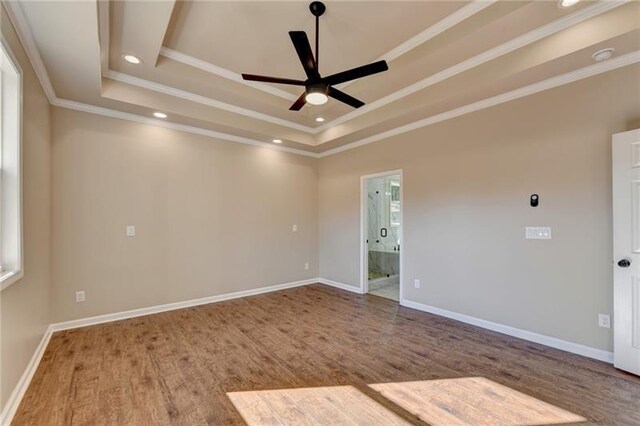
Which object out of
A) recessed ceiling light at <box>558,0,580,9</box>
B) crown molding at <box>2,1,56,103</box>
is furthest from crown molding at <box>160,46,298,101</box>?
recessed ceiling light at <box>558,0,580,9</box>

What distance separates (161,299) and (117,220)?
1.28 m

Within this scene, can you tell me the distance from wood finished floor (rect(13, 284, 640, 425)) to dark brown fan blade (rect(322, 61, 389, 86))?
2.58 m

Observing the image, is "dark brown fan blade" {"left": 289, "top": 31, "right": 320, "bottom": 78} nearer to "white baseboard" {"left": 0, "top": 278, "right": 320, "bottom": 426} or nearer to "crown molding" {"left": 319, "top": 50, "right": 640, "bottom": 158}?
"crown molding" {"left": 319, "top": 50, "right": 640, "bottom": 158}

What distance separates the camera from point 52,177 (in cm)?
339

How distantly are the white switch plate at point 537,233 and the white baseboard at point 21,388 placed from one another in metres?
4.76

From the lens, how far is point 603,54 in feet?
8.20

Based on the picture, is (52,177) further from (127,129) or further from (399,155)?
(399,155)

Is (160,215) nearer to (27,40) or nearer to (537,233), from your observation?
(27,40)

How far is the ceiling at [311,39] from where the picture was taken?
92.0 inches

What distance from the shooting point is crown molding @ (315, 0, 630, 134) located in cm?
232

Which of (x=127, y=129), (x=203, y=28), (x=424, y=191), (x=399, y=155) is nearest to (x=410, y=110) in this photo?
(x=399, y=155)

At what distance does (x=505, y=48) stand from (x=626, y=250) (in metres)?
2.18

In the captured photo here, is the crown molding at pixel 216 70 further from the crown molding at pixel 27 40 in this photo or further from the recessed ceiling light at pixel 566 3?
the recessed ceiling light at pixel 566 3

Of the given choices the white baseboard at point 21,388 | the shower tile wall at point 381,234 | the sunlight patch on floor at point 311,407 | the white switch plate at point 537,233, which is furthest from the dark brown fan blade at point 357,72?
the shower tile wall at point 381,234
